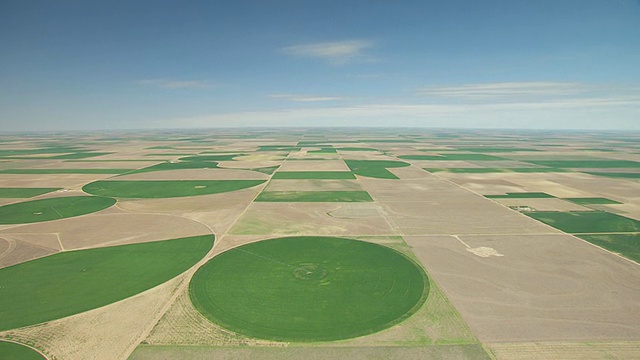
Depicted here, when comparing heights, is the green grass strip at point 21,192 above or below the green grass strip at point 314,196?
below

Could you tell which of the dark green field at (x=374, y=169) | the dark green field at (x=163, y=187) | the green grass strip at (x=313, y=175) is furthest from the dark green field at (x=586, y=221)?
the dark green field at (x=163, y=187)

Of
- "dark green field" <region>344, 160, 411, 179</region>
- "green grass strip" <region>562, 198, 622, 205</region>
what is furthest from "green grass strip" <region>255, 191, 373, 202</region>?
"green grass strip" <region>562, 198, 622, 205</region>

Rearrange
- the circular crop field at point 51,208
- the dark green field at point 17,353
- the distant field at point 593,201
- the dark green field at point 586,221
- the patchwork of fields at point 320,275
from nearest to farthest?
1. the dark green field at point 17,353
2. the patchwork of fields at point 320,275
3. the dark green field at point 586,221
4. the circular crop field at point 51,208
5. the distant field at point 593,201

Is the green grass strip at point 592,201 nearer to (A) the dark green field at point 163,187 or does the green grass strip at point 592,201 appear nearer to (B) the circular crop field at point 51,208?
(A) the dark green field at point 163,187

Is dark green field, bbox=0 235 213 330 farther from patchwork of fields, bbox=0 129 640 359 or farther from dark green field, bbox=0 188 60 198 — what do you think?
dark green field, bbox=0 188 60 198

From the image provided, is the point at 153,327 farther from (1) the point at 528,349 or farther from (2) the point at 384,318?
(1) the point at 528,349

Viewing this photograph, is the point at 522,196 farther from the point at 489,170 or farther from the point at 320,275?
the point at 320,275

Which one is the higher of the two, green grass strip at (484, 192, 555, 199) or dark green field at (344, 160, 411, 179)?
dark green field at (344, 160, 411, 179)
